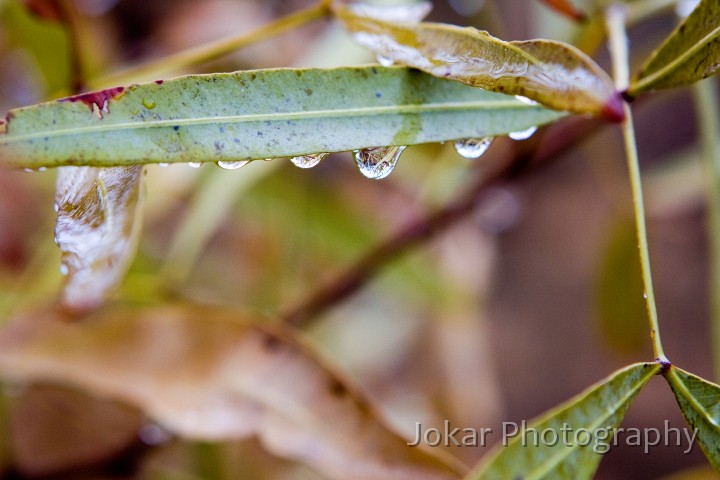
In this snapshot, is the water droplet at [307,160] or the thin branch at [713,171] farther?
the thin branch at [713,171]

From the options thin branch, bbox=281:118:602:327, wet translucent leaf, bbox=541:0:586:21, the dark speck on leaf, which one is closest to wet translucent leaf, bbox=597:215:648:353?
thin branch, bbox=281:118:602:327

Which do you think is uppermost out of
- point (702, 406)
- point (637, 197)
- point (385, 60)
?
point (385, 60)

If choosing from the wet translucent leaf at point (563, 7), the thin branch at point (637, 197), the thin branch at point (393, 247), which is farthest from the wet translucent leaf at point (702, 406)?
the thin branch at point (393, 247)

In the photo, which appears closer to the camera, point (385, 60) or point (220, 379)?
point (385, 60)

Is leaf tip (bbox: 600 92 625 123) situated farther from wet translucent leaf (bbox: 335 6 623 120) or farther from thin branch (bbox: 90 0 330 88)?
thin branch (bbox: 90 0 330 88)

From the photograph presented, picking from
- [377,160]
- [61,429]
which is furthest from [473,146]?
[61,429]

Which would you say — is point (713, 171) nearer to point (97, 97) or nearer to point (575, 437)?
point (575, 437)

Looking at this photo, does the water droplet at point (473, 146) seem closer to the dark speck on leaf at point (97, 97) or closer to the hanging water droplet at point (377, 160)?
the hanging water droplet at point (377, 160)
